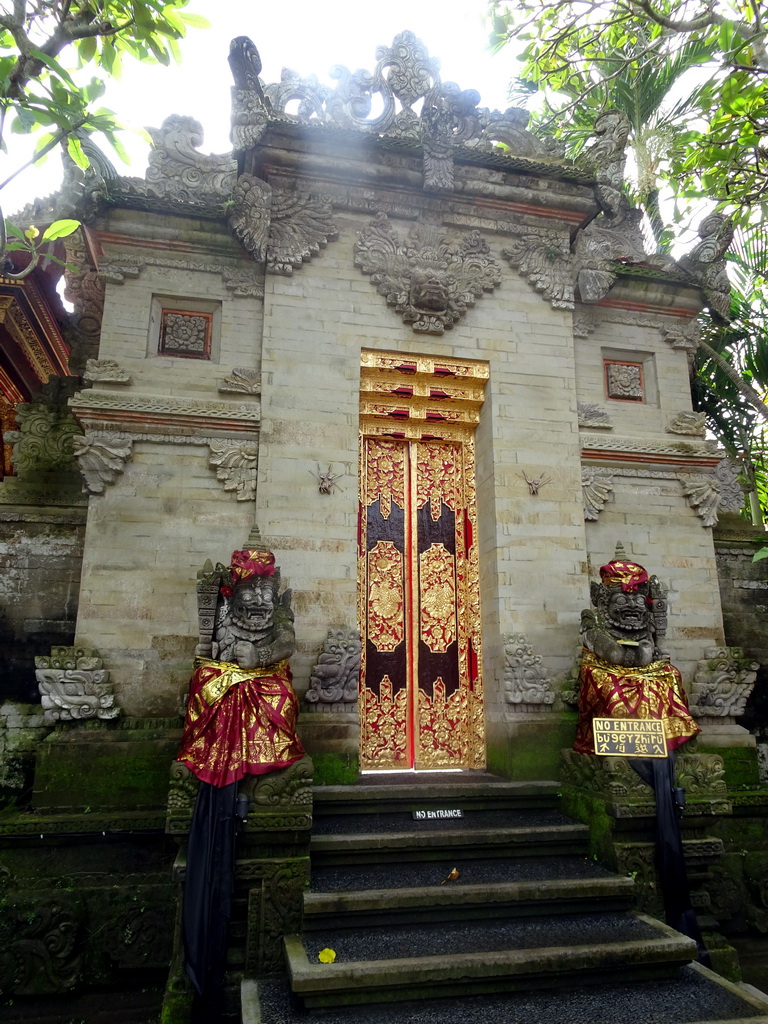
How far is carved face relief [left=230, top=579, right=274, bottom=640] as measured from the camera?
16.9 ft

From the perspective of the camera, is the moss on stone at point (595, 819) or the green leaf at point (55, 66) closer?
the green leaf at point (55, 66)

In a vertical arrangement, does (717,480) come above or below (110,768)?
above

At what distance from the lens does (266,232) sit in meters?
6.91

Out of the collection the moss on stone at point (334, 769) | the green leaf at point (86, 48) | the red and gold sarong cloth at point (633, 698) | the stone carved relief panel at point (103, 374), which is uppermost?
the green leaf at point (86, 48)

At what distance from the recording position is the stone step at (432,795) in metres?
5.45

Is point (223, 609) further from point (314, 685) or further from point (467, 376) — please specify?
point (467, 376)

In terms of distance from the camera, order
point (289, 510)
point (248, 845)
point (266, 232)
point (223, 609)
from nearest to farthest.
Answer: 1. point (248, 845)
2. point (223, 609)
3. point (289, 510)
4. point (266, 232)

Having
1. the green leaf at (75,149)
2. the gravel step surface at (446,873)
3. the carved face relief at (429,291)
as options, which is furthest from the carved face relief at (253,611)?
the carved face relief at (429,291)

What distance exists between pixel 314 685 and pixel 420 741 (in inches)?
56.3

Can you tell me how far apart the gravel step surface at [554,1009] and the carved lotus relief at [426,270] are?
5.80 meters

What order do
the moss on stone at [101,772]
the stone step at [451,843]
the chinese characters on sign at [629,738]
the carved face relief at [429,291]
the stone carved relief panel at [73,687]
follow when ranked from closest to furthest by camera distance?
1. the stone step at [451,843]
2. the chinese characters on sign at [629,738]
3. the moss on stone at [101,772]
4. the stone carved relief panel at [73,687]
5. the carved face relief at [429,291]

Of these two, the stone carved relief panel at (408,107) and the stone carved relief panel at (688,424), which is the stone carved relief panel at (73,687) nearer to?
the stone carved relief panel at (408,107)

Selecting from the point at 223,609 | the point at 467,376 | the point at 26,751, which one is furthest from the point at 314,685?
the point at 467,376

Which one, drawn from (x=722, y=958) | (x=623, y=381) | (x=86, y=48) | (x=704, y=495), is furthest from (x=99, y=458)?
(x=722, y=958)
